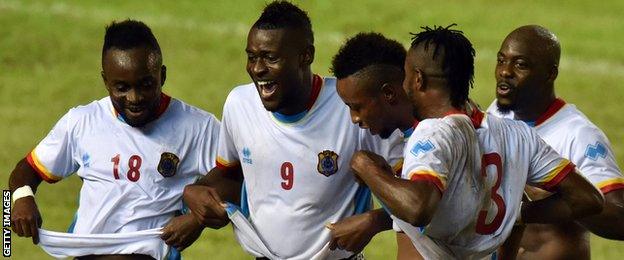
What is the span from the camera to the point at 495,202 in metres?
7.37

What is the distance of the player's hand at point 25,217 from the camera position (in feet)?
28.0

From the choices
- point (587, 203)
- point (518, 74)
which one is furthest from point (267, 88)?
point (587, 203)

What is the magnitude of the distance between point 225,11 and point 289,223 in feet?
44.6

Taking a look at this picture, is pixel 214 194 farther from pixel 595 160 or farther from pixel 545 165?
pixel 595 160

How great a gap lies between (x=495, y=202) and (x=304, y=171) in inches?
47.0

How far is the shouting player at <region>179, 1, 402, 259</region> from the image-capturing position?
321 inches

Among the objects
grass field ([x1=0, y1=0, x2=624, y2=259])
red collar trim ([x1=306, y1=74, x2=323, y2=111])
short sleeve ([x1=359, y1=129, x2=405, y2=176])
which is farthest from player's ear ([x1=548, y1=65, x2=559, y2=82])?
grass field ([x1=0, y1=0, x2=624, y2=259])

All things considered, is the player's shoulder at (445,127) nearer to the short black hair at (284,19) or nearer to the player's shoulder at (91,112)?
the short black hair at (284,19)

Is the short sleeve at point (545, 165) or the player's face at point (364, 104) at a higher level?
the player's face at point (364, 104)

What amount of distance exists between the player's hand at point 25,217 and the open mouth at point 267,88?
54.7 inches

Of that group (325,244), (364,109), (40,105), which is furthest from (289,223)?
(40,105)

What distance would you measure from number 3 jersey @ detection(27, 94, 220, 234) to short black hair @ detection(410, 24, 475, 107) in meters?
1.76

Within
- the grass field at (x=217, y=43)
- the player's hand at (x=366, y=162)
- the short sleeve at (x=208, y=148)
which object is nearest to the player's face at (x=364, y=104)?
the player's hand at (x=366, y=162)

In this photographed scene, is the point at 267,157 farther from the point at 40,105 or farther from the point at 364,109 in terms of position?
the point at 40,105
